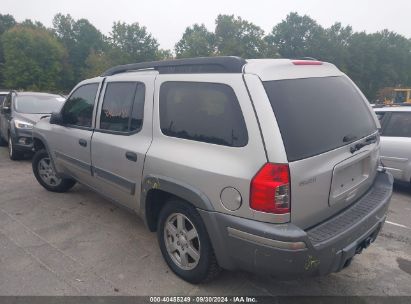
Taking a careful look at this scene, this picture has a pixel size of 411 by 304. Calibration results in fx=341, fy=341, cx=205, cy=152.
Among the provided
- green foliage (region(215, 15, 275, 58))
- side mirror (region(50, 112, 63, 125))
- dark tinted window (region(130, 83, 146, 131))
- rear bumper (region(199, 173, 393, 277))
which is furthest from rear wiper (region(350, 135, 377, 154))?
green foliage (region(215, 15, 275, 58))

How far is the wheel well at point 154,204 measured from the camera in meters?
3.08

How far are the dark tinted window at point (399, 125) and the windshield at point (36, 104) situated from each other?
281 inches

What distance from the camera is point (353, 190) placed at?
2.84m

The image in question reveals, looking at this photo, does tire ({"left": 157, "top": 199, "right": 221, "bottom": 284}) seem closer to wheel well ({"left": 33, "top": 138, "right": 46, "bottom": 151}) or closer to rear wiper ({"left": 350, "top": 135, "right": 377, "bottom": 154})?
rear wiper ({"left": 350, "top": 135, "right": 377, "bottom": 154})

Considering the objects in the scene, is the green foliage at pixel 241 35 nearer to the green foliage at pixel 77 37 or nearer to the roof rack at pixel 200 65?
the green foliage at pixel 77 37

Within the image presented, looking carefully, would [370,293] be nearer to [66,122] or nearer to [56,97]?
[66,122]

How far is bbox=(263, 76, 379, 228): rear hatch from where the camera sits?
7.67 ft

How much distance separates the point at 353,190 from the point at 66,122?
3539 millimetres

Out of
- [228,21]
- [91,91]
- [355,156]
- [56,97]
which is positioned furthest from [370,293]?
[228,21]

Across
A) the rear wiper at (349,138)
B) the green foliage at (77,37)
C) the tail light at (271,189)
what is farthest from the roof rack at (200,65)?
the green foliage at (77,37)

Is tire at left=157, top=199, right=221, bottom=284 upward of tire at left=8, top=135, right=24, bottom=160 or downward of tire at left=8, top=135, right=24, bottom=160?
upward

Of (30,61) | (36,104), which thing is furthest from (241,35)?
(36,104)

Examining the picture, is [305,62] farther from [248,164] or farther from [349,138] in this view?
[248,164]

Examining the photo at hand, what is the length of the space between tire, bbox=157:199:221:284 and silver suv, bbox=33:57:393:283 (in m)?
0.01
